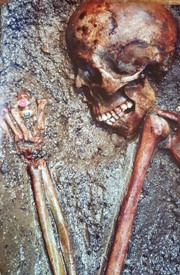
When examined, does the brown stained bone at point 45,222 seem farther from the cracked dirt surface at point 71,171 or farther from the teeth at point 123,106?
the teeth at point 123,106

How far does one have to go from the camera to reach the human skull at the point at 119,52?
1718 mm

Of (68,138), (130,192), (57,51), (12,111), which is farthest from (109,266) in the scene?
(57,51)

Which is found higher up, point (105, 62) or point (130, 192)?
point (105, 62)

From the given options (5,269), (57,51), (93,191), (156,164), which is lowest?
(5,269)

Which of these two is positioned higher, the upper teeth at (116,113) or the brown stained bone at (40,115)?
the upper teeth at (116,113)

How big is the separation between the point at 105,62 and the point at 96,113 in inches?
5.9

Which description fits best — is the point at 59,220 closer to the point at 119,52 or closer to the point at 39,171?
the point at 39,171

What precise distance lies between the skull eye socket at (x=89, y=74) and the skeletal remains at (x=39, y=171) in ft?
0.44

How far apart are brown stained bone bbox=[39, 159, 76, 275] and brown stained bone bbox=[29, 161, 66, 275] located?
14 mm

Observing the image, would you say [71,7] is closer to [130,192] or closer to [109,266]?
[130,192]

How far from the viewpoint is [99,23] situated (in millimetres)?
1723

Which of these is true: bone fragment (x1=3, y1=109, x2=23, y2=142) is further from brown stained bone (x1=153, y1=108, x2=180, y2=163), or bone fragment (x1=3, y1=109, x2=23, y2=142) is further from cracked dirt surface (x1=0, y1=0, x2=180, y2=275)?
brown stained bone (x1=153, y1=108, x2=180, y2=163)

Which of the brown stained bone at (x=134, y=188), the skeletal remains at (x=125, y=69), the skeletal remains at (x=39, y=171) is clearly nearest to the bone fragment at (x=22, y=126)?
the skeletal remains at (x=39, y=171)

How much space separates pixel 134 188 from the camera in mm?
1748
